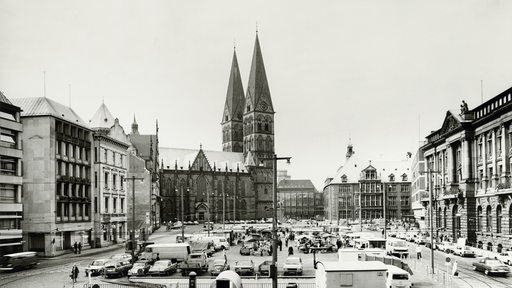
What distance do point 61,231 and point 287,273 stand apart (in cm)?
2789

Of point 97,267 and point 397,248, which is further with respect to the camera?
point 397,248

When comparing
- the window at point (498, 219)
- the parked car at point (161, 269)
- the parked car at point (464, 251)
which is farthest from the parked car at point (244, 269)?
the window at point (498, 219)

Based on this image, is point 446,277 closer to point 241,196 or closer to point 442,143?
point 442,143

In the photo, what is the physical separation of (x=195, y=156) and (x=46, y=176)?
127m

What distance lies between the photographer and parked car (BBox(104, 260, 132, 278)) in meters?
41.3

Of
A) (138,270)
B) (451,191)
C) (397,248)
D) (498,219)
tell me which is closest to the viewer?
(138,270)

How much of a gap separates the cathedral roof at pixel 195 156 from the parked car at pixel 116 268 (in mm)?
Result: 135714

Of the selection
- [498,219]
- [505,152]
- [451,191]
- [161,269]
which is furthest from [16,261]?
[451,191]

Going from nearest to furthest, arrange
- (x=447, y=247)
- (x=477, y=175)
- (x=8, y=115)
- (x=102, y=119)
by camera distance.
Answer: (x=8, y=115) < (x=447, y=247) < (x=477, y=175) < (x=102, y=119)

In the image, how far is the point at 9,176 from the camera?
48.1m

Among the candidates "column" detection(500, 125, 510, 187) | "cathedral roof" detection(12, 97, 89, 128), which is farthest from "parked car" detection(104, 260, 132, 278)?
"column" detection(500, 125, 510, 187)

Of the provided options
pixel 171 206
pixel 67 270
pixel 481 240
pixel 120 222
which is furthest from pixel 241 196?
pixel 67 270

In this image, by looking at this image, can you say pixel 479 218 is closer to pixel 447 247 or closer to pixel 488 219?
pixel 488 219

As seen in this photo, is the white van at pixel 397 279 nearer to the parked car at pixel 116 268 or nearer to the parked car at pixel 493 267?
the parked car at pixel 493 267
